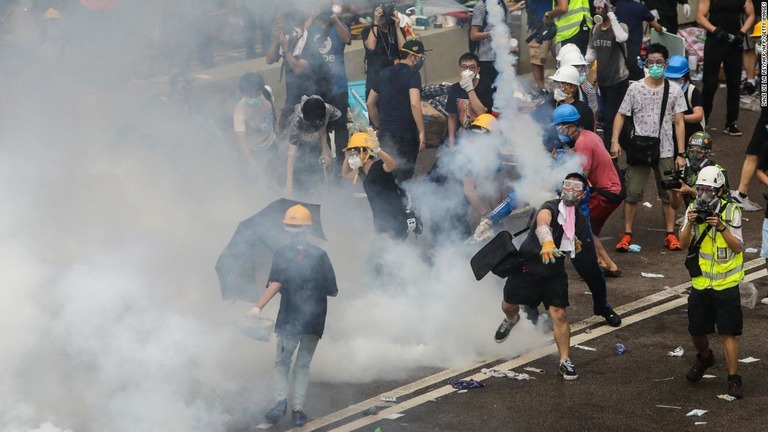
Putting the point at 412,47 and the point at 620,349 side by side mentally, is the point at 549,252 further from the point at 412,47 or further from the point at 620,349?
the point at 412,47

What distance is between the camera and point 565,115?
10656mm

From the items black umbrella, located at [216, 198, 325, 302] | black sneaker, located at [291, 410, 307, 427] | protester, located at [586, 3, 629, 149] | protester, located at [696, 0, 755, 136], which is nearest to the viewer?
black sneaker, located at [291, 410, 307, 427]

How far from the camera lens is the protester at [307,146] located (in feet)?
39.0

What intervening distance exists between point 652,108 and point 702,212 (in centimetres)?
356

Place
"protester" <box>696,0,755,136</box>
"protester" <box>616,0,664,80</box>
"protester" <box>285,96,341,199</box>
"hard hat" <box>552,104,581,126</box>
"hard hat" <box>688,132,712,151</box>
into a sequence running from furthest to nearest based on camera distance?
"protester" <box>696,0,755,136</box> < "protester" <box>616,0,664,80</box> < "protester" <box>285,96,341,199</box> < "hard hat" <box>688,132,712,151</box> < "hard hat" <box>552,104,581,126</box>

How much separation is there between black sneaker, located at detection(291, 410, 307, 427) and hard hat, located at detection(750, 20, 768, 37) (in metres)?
7.94

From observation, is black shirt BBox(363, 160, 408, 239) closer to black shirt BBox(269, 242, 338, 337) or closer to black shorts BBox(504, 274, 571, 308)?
black shorts BBox(504, 274, 571, 308)

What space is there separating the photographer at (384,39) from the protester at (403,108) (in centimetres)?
60

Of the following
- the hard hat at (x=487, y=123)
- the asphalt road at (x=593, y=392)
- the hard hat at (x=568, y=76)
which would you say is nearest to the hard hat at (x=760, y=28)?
the hard hat at (x=568, y=76)

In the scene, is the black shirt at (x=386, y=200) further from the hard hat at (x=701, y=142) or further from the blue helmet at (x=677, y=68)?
the blue helmet at (x=677, y=68)

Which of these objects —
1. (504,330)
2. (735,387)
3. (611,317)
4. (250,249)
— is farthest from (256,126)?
(735,387)

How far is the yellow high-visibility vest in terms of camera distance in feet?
47.0

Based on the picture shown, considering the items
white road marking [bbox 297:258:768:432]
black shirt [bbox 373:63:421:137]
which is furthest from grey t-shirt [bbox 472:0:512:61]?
white road marking [bbox 297:258:768:432]

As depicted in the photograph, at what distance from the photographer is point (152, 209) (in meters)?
10.5
